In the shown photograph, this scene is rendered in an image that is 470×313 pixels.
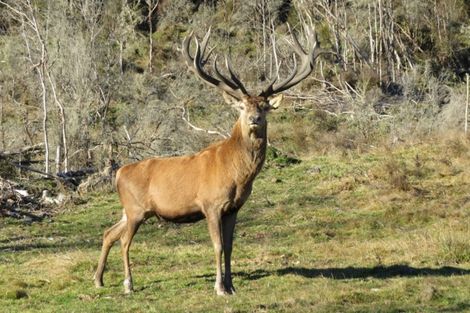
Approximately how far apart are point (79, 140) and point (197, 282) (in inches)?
676

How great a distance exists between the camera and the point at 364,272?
12141mm

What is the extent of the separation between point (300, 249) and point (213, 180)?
14.2ft

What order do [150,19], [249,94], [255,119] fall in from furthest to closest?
[150,19], [249,94], [255,119]

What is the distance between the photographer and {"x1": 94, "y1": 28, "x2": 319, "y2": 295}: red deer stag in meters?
11.1

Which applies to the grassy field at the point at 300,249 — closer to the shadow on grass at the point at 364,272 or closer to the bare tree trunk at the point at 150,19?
the shadow on grass at the point at 364,272

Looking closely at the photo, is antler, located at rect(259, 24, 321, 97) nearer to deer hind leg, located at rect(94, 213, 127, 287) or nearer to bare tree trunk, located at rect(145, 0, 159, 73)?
deer hind leg, located at rect(94, 213, 127, 287)

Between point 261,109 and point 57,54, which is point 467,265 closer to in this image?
point 261,109

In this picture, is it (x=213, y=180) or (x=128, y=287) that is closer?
(x=213, y=180)

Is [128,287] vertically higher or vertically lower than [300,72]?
lower

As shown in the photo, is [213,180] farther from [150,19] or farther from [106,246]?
[150,19]

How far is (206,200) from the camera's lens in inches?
441

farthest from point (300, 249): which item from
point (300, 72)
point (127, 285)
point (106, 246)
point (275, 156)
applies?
point (275, 156)

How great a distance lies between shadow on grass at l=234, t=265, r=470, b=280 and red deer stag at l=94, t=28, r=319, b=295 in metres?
0.99

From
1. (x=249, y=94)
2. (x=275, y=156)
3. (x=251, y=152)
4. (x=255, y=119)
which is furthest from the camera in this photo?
(x=275, y=156)
